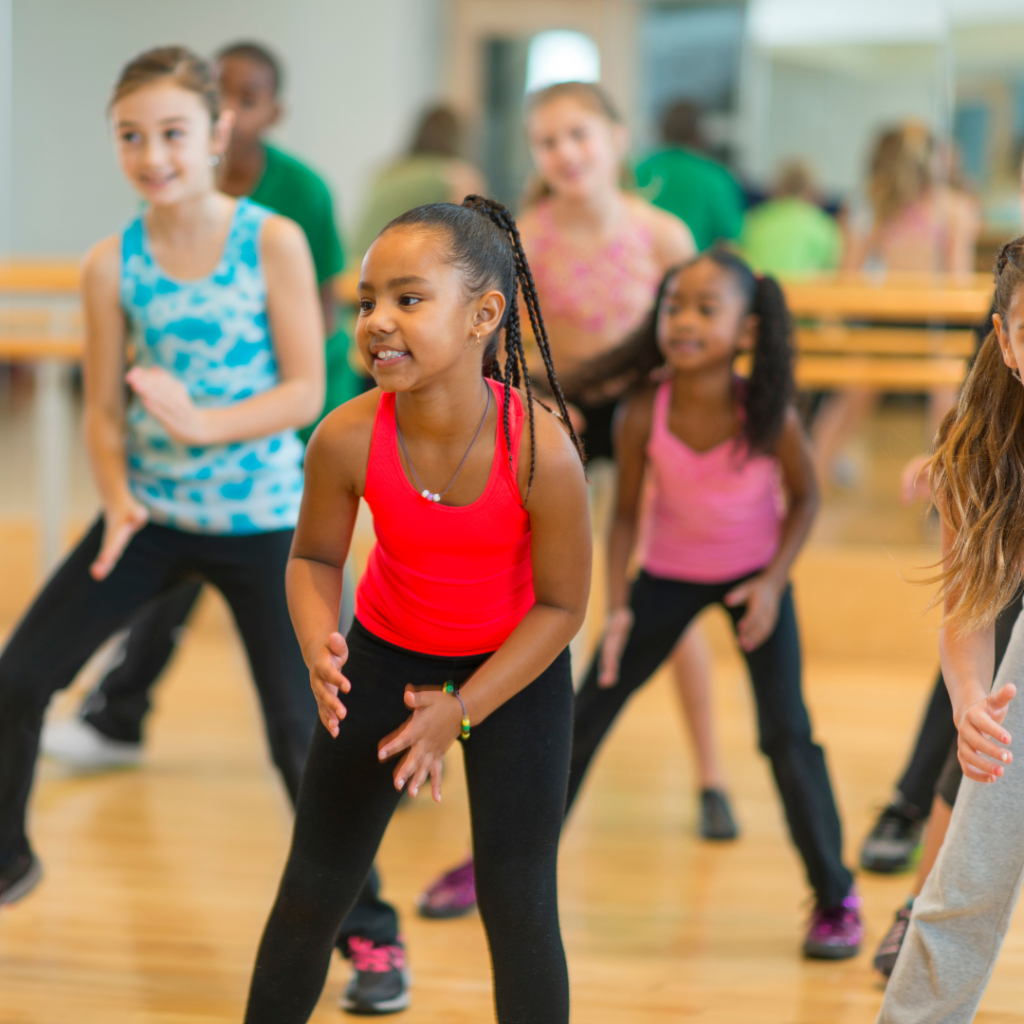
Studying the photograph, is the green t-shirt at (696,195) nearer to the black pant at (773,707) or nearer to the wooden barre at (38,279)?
the wooden barre at (38,279)

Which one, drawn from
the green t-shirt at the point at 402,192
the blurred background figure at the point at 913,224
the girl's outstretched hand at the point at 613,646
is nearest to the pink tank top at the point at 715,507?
the girl's outstretched hand at the point at 613,646

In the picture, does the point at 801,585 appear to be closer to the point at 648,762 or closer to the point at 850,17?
the point at 648,762

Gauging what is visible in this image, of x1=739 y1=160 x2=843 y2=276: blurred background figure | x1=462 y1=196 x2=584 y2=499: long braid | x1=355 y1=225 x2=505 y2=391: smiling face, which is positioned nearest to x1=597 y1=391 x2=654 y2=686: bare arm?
x1=462 y1=196 x2=584 y2=499: long braid

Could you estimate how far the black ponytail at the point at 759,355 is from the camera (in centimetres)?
216

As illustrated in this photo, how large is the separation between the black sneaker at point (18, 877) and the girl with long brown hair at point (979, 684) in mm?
1243

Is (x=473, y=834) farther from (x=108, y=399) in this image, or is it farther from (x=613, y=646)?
(x=108, y=399)

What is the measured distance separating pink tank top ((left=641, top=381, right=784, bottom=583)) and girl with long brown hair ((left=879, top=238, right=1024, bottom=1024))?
2.19 feet

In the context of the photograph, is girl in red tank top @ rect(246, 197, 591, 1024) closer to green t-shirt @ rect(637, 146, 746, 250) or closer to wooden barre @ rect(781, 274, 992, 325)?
wooden barre @ rect(781, 274, 992, 325)

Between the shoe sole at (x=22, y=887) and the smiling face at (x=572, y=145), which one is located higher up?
the smiling face at (x=572, y=145)

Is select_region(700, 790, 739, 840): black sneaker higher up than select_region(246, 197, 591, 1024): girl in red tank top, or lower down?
lower down

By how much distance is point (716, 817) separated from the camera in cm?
265

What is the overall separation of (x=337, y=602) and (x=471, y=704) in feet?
0.69

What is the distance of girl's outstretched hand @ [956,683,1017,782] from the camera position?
1356 mm

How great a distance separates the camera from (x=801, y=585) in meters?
3.96
